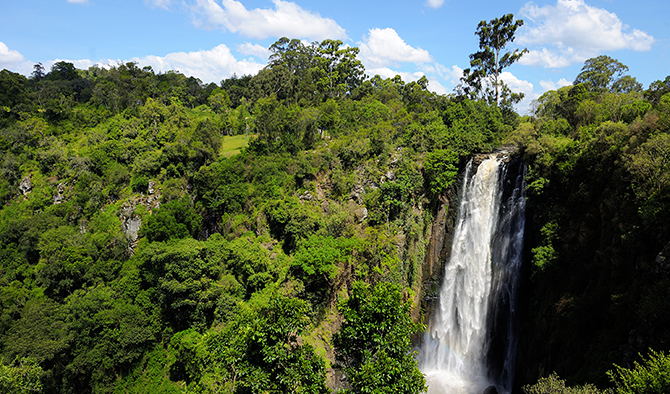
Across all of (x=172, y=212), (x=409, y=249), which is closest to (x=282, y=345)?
(x=409, y=249)

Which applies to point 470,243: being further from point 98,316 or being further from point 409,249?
point 98,316

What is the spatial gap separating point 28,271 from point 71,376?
15.5 m

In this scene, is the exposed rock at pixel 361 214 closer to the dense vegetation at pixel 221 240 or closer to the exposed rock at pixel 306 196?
the dense vegetation at pixel 221 240

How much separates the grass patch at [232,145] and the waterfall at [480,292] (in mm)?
27807

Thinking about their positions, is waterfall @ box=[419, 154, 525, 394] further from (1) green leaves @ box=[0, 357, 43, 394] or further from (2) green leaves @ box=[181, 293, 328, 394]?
(1) green leaves @ box=[0, 357, 43, 394]

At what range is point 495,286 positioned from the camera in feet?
87.0

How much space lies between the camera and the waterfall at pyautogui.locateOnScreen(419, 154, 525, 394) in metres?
25.5

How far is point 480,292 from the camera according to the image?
89.4 ft

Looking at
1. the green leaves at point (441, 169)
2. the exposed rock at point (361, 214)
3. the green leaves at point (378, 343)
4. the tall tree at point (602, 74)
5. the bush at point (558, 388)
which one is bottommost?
the bush at point (558, 388)

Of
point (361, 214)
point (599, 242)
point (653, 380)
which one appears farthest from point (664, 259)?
point (361, 214)

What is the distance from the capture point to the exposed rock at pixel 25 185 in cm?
4291

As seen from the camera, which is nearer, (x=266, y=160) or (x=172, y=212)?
(x=172, y=212)

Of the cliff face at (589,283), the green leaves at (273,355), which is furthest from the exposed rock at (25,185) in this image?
the cliff face at (589,283)

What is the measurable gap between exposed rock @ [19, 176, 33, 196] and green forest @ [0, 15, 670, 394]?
182mm
